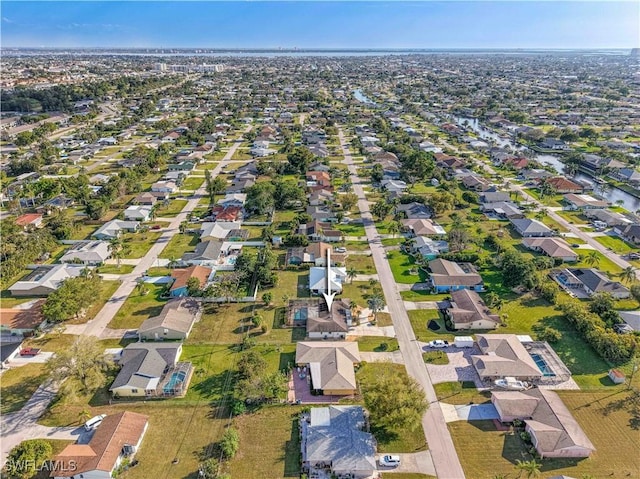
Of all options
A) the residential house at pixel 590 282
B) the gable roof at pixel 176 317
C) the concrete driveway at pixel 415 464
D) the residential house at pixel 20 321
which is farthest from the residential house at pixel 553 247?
the residential house at pixel 20 321

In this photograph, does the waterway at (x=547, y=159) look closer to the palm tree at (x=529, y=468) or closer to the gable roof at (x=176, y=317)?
the palm tree at (x=529, y=468)

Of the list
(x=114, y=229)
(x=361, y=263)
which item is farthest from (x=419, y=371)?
(x=114, y=229)

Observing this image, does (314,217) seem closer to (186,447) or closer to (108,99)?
(186,447)

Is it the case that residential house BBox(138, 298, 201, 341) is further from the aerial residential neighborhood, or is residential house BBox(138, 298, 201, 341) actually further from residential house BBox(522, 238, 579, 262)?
residential house BBox(522, 238, 579, 262)

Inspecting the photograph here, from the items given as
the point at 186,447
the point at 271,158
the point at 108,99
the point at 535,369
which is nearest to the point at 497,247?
the point at 535,369

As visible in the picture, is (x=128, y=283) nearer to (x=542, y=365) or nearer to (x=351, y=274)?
(x=351, y=274)

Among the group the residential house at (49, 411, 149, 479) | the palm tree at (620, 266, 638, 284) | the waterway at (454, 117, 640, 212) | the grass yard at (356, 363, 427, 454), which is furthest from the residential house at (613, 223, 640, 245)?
the residential house at (49, 411, 149, 479)
